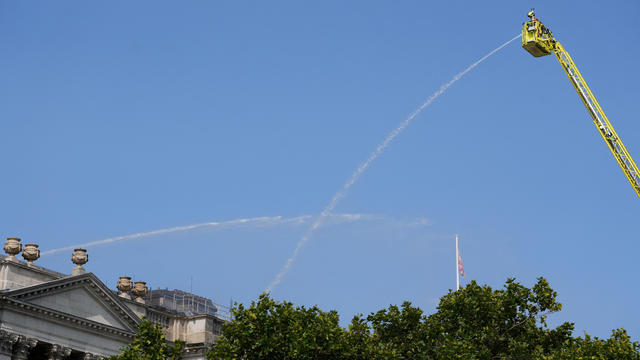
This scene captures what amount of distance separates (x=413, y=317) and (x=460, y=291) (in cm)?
344

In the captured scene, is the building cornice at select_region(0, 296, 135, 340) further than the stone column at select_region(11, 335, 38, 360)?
No

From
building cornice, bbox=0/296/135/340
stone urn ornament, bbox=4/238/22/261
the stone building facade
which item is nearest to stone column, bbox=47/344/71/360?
the stone building facade

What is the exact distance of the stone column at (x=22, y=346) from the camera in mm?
65125

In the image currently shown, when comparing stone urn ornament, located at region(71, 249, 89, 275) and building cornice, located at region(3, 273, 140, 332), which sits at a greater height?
stone urn ornament, located at region(71, 249, 89, 275)

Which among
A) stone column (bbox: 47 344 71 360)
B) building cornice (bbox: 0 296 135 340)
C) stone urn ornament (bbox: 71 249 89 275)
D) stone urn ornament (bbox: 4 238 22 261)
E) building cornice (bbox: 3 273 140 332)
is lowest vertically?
stone column (bbox: 47 344 71 360)

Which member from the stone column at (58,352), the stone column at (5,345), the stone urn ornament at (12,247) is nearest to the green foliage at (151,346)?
the stone column at (5,345)

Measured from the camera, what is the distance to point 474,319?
58625 mm

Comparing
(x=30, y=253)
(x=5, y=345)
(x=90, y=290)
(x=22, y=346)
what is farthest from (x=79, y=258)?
(x=5, y=345)

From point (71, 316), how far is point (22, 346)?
14.1 feet

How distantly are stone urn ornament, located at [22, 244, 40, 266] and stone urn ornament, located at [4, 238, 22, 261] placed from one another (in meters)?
0.66

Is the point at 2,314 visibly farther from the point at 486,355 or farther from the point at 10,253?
the point at 486,355

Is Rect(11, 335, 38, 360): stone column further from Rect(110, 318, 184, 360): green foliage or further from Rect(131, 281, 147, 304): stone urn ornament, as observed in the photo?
Rect(110, 318, 184, 360): green foliage

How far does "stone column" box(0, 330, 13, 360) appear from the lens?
210 ft

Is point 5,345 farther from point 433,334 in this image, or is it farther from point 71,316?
point 433,334
